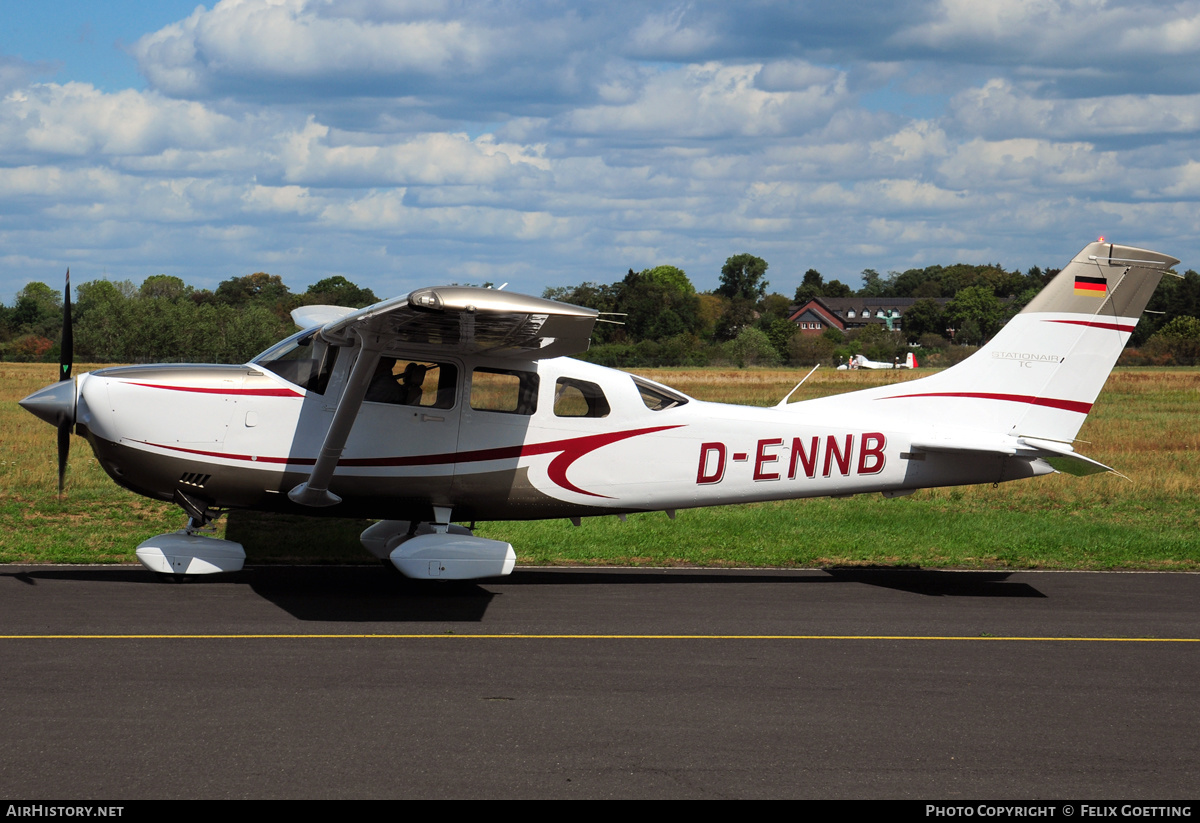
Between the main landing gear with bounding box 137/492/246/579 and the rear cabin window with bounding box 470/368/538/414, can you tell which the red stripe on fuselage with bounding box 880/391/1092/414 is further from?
the main landing gear with bounding box 137/492/246/579

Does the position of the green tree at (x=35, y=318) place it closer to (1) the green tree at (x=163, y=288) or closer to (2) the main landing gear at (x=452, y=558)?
(1) the green tree at (x=163, y=288)

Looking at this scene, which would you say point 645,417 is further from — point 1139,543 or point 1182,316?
point 1182,316

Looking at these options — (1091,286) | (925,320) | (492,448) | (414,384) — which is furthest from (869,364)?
(414,384)

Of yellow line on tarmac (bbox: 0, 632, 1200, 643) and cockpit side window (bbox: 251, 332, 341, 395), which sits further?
cockpit side window (bbox: 251, 332, 341, 395)

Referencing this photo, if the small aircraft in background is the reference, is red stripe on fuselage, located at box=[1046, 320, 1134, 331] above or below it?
above

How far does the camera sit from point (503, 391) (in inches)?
372

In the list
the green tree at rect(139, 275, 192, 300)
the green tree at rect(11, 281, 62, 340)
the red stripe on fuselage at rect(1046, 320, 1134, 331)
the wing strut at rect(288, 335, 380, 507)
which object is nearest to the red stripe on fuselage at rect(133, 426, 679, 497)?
the wing strut at rect(288, 335, 380, 507)

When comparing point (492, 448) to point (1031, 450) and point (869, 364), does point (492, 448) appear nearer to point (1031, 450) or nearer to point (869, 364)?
point (1031, 450)

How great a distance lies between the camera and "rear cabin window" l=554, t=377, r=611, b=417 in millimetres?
9633

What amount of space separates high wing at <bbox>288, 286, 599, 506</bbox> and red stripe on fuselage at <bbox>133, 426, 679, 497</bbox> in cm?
40

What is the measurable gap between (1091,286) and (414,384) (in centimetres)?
656

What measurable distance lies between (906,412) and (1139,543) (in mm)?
4528

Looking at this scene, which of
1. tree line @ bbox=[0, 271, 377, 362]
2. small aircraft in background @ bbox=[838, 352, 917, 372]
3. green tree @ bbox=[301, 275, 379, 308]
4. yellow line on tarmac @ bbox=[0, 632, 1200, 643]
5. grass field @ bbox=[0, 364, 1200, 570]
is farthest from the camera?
small aircraft in background @ bbox=[838, 352, 917, 372]

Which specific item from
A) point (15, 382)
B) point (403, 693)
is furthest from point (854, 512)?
point (15, 382)
